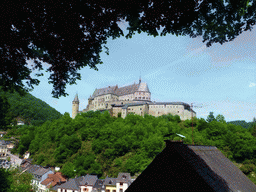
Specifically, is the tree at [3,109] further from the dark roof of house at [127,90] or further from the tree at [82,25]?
the dark roof of house at [127,90]

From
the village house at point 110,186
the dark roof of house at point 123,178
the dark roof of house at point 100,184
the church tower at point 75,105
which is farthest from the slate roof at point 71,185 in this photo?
the church tower at point 75,105

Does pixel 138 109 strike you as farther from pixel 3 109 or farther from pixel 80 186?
pixel 3 109

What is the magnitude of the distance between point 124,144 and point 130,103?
32.4 m

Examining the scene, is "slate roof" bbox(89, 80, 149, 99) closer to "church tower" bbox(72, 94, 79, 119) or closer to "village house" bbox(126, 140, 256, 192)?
"church tower" bbox(72, 94, 79, 119)

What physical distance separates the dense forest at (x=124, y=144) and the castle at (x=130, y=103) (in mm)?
5757

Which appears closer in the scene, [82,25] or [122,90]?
[82,25]

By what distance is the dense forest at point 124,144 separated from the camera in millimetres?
41438

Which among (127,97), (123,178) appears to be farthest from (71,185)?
(127,97)

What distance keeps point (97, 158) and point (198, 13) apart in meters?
49.0

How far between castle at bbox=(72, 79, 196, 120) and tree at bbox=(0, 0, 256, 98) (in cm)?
6279

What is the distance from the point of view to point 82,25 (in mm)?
4852

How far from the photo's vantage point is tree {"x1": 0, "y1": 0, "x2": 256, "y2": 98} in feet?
14.5

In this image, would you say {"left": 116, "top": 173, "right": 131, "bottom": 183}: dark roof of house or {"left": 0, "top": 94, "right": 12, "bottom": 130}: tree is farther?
{"left": 116, "top": 173, "right": 131, "bottom": 183}: dark roof of house

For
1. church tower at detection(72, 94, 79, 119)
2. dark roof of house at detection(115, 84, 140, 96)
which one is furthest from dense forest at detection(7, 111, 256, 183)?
church tower at detection(72, 94, 79, 119)
